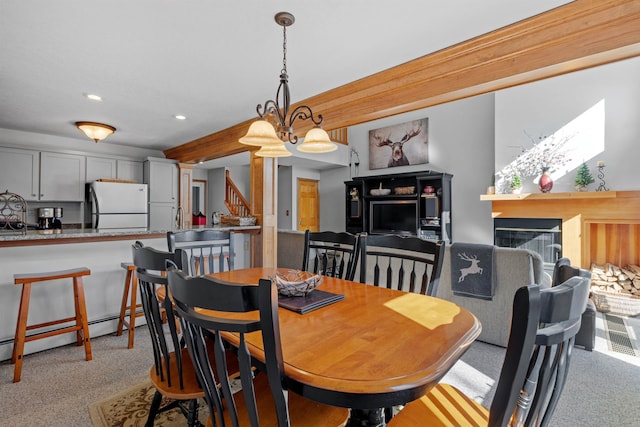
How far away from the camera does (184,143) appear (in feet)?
17.2

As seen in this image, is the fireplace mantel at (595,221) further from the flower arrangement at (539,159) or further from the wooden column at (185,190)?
the wooden column at (185,190)

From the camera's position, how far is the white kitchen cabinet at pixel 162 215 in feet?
17.4

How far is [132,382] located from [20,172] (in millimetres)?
4028

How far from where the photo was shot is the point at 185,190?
5699 millimetres

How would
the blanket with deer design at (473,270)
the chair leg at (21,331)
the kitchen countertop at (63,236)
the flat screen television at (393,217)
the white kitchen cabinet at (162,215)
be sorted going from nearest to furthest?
the chair leg at (21,331), the kitchen countertop at (63,236), the blanket with deer design at (473,270), the white kitchen cabinet at (162,215), the flat screen television at (393,217)

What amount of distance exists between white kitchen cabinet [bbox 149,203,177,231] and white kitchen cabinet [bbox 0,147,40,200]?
1.49 metres

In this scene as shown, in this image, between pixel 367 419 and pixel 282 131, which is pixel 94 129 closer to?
pixel 282 131

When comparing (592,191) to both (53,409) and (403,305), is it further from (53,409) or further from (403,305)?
(53,409)

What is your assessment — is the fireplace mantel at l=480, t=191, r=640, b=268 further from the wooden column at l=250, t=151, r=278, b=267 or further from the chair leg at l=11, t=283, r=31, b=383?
the chair leg at l=11, t=283, r=31, b=383

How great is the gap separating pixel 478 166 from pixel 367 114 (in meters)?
3.77

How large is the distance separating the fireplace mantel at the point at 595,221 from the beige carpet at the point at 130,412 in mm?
4992

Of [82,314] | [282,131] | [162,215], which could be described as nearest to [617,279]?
[282,131]

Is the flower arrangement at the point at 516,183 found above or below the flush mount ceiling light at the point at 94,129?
below

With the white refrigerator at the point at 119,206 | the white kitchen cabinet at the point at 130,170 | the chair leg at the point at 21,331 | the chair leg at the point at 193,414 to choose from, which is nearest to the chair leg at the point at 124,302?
the chair leg at the point at 21,331
